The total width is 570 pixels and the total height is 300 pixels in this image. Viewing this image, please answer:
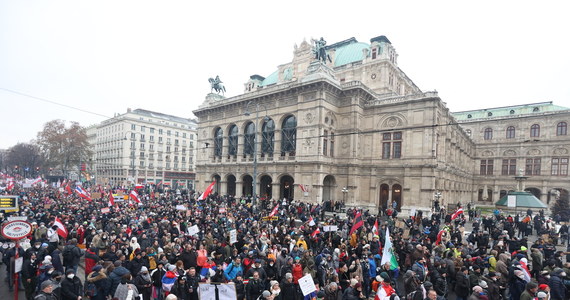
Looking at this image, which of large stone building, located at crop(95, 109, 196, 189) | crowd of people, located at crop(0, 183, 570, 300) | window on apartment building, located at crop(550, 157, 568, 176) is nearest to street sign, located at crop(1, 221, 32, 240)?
crowd of people, located at crop(0, 183, 570, 300)

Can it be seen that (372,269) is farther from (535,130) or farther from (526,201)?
(535,130)

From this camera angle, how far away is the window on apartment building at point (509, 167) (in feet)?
171

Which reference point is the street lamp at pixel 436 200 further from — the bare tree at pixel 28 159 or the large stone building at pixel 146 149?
the bare tree at pixel 28 159

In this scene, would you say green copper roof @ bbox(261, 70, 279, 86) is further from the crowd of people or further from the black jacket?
the black jacket

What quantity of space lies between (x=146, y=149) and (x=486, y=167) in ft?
255

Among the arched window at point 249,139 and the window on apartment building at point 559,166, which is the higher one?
the arched window at point 249,139

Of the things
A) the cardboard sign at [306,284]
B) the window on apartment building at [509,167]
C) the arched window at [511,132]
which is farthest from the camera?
the arched window at [511,132]

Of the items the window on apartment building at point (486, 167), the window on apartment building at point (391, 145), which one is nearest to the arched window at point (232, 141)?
the window on apartment building at point (391, 145)

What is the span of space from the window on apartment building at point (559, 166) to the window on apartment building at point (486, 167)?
8643mm

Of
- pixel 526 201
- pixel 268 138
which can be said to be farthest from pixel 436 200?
pixel 268 138

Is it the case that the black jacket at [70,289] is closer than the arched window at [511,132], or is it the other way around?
the black jacket at [70,289]

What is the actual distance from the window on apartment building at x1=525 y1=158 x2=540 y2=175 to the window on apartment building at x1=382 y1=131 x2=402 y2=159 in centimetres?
3558

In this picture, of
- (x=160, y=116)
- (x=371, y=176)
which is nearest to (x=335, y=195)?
(x=371, y=176)

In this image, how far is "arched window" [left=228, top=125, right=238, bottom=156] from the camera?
42562 millimetres
